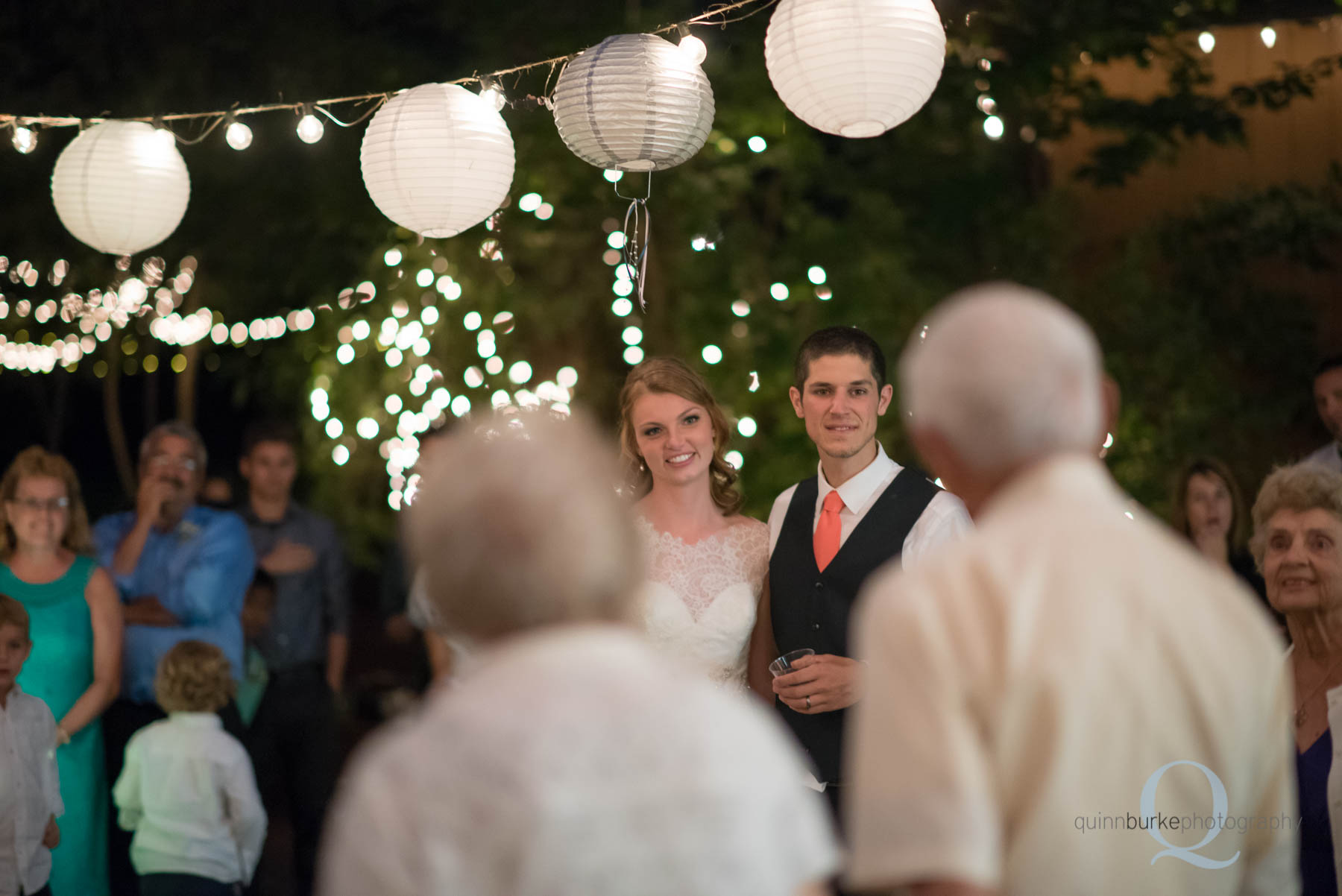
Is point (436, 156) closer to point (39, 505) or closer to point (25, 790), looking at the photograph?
point (39, 505)

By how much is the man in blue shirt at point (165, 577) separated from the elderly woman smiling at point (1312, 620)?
2741mm

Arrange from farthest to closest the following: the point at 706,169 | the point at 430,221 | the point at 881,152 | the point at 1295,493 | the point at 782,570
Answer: the point at 881,152, the point at 706,169, the point at 430,221, the point at 782,570, the point at 1295,493

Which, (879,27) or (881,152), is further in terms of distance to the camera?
(881,152)

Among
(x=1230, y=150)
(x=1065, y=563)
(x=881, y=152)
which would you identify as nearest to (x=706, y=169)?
(x=881, y=152)

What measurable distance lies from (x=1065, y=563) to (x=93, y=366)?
10245mm

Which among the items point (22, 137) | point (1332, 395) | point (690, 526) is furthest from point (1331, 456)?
point (22, 137)

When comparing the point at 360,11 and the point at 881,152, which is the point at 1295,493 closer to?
the point at 881,152

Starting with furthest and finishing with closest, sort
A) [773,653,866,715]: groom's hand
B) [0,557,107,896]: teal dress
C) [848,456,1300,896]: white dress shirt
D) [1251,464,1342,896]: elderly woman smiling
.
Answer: [0,557,107,896]: teal dress → [773,653,866,715]: groom's hand → [1251,464,1342,896]: elderly woman smiling → [848,456,1300,896]: white dress shirt

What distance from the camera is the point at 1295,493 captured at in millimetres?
2404

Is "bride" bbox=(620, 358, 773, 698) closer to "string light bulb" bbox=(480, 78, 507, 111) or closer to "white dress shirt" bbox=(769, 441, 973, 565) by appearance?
"white dress shirt" bbox=(769, 441, 973, 565)

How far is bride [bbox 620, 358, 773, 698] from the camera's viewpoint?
2.70 meters

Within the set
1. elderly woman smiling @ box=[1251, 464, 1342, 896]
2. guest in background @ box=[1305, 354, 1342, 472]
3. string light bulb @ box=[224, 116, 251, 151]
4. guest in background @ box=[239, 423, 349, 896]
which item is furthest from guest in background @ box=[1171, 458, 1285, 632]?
string light bulb @ box=[224, 116, 251, 151]

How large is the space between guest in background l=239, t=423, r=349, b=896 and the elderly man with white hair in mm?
3014

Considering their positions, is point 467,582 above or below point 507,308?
below
